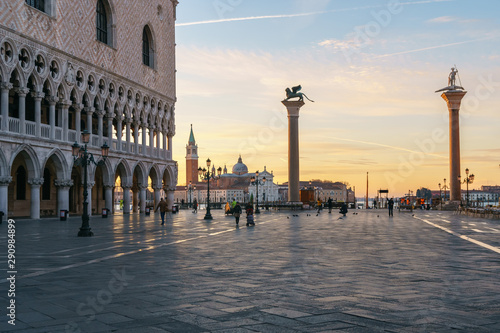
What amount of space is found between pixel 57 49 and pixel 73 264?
25.0 metres

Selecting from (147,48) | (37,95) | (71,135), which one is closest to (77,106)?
(71,135)

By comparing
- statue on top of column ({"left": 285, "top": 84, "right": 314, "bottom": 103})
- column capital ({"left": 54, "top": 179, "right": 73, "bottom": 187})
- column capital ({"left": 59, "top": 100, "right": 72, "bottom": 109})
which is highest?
→ statue on top of column ({"left": 285, "top": 84, "right": 314, "bottom": 103})

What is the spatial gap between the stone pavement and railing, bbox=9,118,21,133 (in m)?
18.3

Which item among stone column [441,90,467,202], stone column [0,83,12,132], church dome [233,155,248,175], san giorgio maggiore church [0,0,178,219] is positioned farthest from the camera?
church dome [233,155,248,175]

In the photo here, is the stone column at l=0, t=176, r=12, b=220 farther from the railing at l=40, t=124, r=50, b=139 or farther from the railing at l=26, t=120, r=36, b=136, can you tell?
the railing at l=40, t=124, r=50, b=139

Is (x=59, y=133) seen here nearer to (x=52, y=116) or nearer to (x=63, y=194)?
(x=52, y=116)

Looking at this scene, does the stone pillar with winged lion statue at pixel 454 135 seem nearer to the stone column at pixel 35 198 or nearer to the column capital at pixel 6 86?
the stone column at pixel 35 198

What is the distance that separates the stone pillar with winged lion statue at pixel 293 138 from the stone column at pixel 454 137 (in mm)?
14722

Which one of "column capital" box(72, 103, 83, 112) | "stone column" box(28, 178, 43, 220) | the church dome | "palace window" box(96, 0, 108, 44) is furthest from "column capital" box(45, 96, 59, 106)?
the church dome

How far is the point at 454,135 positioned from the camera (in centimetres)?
5284

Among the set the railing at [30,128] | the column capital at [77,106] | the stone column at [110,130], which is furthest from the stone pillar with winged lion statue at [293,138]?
the railing at [30,128]

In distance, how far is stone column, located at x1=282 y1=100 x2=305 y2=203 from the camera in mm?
53000

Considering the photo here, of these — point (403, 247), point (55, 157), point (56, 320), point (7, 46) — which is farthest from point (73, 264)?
point (55, 157)

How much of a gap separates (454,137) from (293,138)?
15788 mm
